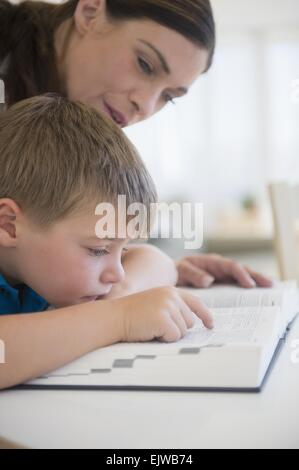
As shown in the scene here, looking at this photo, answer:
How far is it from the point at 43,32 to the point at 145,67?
0.18 m

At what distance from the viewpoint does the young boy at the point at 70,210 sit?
58cm

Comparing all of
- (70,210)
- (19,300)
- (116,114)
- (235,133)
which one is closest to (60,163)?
(70,210)

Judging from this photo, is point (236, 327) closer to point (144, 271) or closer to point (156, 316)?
point (156, 316)

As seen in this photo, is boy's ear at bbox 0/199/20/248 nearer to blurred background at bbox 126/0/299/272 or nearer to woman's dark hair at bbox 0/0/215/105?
woman's dark hair at bbox 0/0/215/105

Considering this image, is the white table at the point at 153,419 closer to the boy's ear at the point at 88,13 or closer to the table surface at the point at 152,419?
the table surface at the point at 152,419

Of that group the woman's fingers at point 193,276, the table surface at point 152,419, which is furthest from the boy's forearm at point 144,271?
Result: the table surface at point 152,419

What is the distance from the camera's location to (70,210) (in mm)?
661

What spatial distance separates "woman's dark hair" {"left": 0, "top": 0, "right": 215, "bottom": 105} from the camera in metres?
0.89

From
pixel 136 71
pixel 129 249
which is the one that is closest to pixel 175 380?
pixel 129 249

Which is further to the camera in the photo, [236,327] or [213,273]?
[213,273]

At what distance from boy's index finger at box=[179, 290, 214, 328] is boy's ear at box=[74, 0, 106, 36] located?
0.53 meters

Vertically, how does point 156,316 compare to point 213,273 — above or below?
below

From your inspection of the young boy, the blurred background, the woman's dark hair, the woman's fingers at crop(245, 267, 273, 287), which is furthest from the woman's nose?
the blurred background

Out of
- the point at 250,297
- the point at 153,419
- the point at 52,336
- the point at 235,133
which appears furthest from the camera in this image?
the point at 235,133
